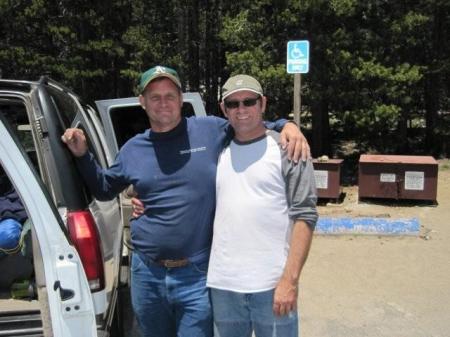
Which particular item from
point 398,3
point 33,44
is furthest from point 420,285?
point 33,44

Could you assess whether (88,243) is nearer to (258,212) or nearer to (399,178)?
(258,212)

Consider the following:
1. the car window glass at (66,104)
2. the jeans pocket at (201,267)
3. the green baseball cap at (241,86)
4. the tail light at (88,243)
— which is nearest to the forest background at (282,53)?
the car window glass at (66,104)

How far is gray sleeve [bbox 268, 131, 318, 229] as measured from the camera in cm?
228

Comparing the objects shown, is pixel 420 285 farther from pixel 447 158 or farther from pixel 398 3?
pixel 447 158

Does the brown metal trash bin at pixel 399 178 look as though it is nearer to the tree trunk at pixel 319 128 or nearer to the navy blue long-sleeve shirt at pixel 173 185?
the tree trunk at pixel 319 128

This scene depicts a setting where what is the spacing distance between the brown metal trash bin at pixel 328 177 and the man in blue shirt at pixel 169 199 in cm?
723

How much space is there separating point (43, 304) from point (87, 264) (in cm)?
24

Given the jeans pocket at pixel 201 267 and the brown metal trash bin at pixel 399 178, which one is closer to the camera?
the jeans pocket at pixel 201 267

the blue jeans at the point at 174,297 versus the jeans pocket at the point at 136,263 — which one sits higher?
the jeans pocket at the point at 136,263

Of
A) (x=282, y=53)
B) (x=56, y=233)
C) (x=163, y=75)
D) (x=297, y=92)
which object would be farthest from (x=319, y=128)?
(x=56, y=233)

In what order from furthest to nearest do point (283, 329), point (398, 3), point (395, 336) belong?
point (398, 3), point (395, 336), point (283, 329)

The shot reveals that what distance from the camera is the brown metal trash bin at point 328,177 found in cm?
970

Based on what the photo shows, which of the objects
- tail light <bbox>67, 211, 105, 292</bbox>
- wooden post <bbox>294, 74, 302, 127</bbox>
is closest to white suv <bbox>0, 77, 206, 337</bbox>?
tail light <bbox>67, 211, 105, 292</bbox>

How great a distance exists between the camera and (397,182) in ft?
30.9
